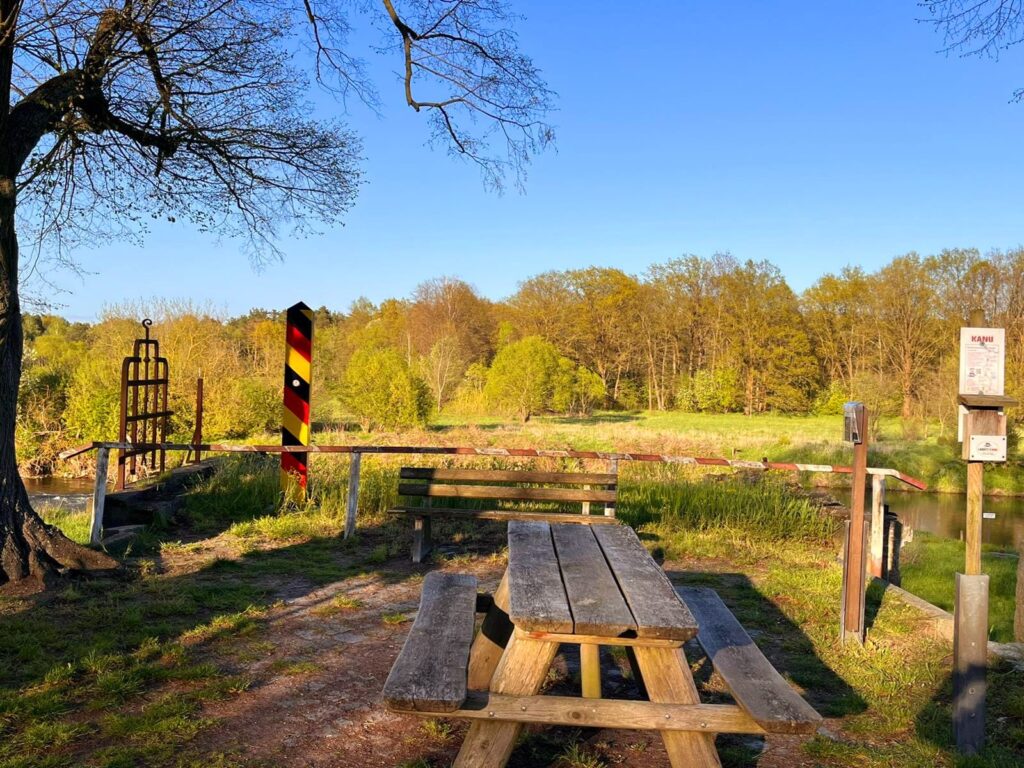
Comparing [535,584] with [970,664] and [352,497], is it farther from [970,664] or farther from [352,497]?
[352,497]

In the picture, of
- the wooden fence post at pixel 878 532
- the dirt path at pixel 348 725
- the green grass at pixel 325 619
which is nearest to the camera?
the dirt path at pixel 348 725

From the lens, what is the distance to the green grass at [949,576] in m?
7.85

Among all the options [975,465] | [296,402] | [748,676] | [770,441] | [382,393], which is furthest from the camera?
[770,441]

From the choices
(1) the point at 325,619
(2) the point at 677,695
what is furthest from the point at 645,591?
(1) the point at 325,619

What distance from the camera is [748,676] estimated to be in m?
3.03

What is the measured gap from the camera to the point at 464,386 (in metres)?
35.3

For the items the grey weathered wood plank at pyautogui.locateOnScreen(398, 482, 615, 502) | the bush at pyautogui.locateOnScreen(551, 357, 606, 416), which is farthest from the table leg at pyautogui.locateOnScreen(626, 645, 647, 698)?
the bush at pyautogui.locateOnScreen(551, 357, 606, 416)

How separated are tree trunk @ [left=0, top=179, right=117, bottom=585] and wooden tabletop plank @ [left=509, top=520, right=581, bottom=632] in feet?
11.5

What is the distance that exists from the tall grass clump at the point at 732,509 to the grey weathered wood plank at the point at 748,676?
4.36 metres

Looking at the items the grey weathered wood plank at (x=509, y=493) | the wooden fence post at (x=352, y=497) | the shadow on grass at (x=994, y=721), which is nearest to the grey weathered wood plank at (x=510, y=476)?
the grey weathered wood plank at (x=509, y=493)

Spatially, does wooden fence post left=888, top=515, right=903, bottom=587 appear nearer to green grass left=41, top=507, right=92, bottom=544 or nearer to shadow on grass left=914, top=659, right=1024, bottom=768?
shadow on grass left=914, top=659, right=1024, bottom=768

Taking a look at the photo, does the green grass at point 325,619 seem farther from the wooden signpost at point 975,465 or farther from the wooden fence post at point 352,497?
the wooden signpost at point 975,465

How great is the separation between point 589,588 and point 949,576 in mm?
7907

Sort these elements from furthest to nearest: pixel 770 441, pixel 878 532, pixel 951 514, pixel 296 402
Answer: pixel 770 441 → pixel 951 514 → pixel 296 402 → pixel 878 532
